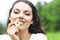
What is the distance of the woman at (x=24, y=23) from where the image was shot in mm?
1195

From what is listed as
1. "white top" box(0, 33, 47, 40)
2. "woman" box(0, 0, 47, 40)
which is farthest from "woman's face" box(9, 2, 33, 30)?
"white top" box(0, 33, 47, 40)

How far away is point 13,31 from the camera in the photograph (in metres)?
1.20

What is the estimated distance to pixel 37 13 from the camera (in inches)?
48.5

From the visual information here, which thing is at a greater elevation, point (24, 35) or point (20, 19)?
point (20, 19)

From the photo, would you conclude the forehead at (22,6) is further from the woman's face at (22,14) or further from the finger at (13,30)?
the finger at (13,30)

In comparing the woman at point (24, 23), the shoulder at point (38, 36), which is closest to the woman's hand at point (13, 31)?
the woman at point (24, 23)

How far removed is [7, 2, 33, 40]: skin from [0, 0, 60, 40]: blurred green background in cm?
10

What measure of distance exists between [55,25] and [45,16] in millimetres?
113

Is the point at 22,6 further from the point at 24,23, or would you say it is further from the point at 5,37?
Answer: the point at 5,37

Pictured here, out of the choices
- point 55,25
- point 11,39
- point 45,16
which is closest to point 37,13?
point 45,16

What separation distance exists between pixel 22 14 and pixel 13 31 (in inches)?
6.0

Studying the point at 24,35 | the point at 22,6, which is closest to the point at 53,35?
the point at 24,35

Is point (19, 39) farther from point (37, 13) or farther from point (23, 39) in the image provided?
point (37, 13)

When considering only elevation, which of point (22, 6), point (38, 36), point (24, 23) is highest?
point (22, 6)
